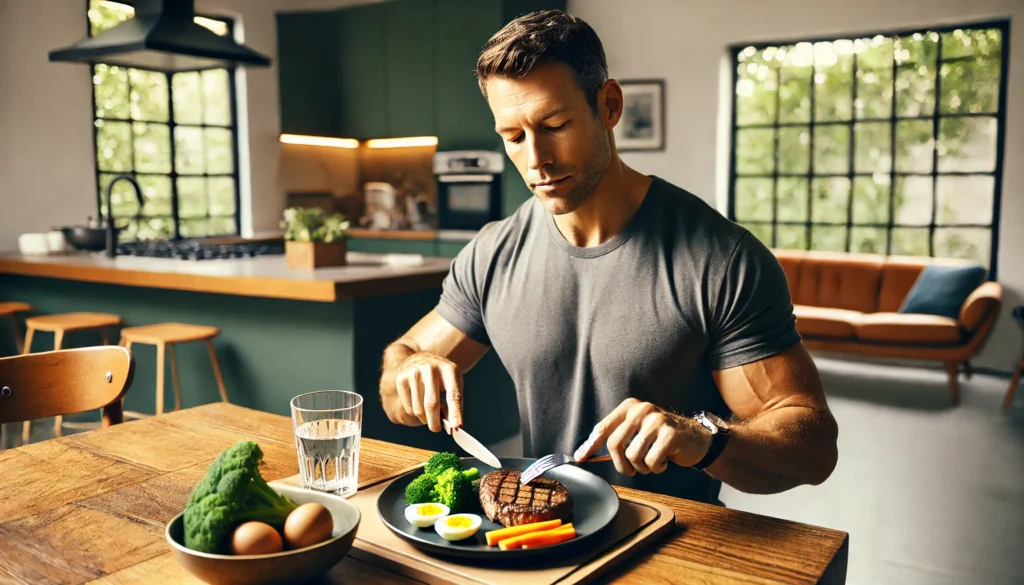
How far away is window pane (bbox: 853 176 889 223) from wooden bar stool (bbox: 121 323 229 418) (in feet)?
15.4

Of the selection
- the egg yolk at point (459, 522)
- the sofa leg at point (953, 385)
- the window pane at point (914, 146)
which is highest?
the window pane at point (914, 146)

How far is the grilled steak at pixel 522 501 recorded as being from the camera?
943 mm

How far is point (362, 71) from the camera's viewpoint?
7086 mm

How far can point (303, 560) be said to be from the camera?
801 millimetres

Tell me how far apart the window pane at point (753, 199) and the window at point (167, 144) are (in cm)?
406

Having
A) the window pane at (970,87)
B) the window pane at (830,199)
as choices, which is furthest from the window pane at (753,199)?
the window pane at (970,87)

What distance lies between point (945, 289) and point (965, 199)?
89cm

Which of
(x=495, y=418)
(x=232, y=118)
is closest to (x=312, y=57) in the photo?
(x=232, y=118)

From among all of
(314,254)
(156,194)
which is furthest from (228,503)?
(156,194)

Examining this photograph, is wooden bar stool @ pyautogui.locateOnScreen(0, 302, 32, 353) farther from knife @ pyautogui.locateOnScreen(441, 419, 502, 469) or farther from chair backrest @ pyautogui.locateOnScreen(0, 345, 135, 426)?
knife @ pyautogui.locateOnScreen(441, 419, 502, 469)

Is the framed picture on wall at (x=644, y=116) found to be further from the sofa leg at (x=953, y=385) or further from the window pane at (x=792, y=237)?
the sofa leg at (x=953, y=385)

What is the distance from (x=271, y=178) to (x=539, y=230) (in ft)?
19.0

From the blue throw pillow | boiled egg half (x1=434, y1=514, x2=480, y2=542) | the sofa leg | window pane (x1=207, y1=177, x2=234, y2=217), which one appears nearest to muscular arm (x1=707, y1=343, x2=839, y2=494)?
boiled egg half (x1=434, y1=514, x2=480, y2=542)

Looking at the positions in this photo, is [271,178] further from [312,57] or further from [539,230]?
[539,230]
